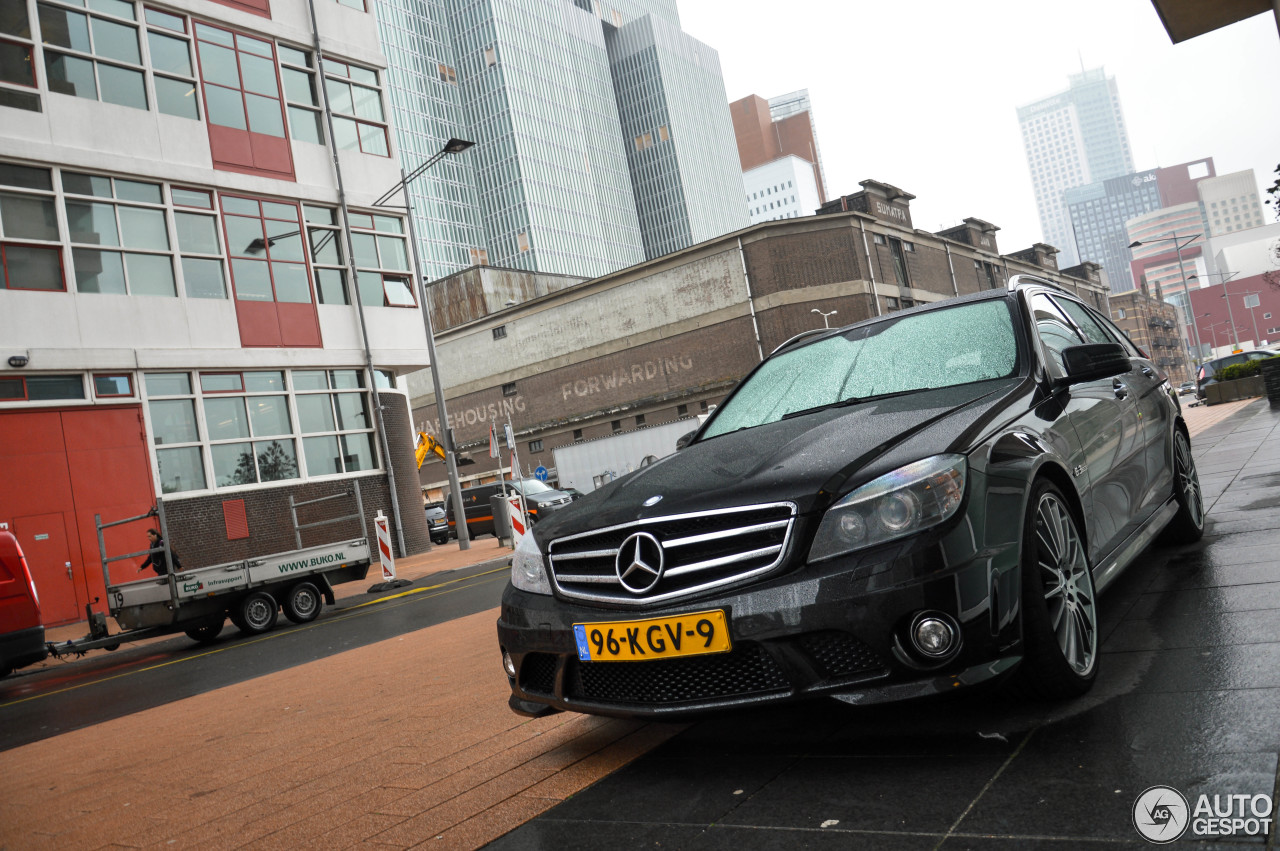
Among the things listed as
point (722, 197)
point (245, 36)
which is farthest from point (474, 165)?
point (245, 36)

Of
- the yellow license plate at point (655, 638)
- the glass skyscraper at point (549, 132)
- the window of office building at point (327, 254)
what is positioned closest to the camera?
the yellow license plate at point (655, 638)

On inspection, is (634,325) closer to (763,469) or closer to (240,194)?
(240,194)

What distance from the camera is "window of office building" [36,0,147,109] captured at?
1844cm

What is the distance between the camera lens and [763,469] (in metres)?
3.08

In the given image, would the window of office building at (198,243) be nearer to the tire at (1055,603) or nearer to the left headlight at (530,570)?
the left headlight at (530,570)

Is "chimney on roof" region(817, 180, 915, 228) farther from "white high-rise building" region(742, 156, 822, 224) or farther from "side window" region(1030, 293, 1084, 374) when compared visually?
"white high-rise building" region(742, 156, 822, 224)

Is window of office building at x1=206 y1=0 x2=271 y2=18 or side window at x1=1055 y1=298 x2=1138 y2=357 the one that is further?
window of office building at x1=206 y1=0 x2=271 y2=18

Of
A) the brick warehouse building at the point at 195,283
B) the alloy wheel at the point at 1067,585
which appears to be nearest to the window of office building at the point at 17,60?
the brick warehouse building at the point at 195,283

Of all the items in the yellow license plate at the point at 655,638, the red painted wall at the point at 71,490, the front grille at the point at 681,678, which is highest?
the red painted wall at the point at 71,490

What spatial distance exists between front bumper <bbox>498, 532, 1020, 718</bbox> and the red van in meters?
7.93

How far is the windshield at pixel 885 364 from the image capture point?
390 centimetres

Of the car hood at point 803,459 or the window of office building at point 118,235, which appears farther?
the window of office building at point 118,235

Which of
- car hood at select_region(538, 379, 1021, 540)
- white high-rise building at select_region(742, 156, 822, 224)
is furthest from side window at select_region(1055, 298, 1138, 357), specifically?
white high-rise building at select_region(742, 156, 822, 224)

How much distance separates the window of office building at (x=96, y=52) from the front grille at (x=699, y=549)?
20.2 metres
